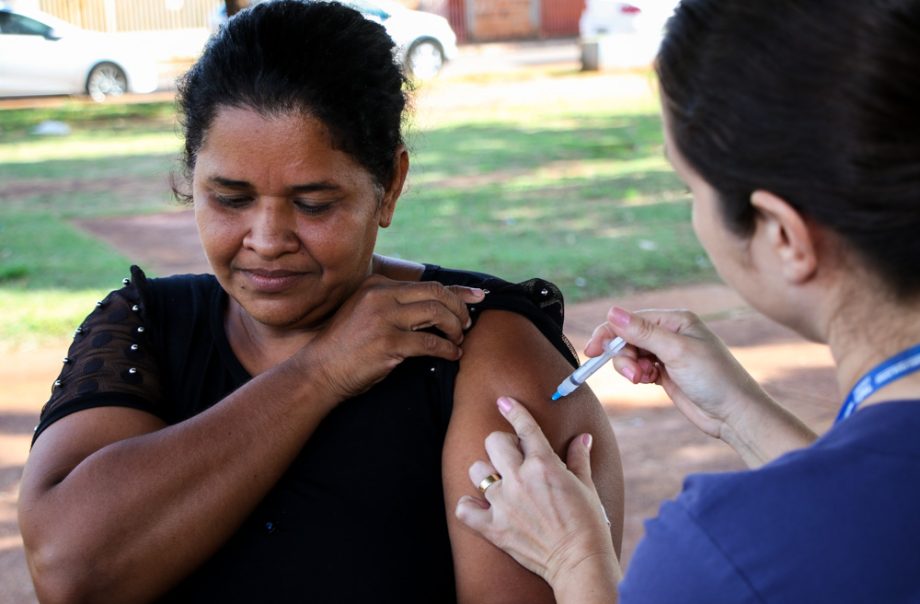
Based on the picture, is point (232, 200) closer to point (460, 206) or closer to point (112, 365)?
point (112, 365)

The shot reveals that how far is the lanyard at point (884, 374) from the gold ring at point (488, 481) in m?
0.69

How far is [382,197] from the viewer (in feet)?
Result: 7.46

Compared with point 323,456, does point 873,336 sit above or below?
above

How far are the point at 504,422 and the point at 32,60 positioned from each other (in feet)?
55.2

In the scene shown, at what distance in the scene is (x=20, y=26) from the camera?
56.7 ft

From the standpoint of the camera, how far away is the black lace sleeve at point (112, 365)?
2139 mm

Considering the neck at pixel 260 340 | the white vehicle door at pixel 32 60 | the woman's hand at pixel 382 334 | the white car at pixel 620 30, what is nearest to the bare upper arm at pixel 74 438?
the neck at pixel 260 340

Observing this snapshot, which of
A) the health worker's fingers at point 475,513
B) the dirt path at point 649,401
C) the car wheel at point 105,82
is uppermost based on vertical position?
the health worker's fingers at point 475,513

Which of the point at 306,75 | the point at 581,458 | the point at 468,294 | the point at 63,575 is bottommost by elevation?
the point at 63,575

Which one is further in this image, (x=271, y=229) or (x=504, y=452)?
(x=271, y=229)

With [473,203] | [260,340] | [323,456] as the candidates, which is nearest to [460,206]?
[473,203]

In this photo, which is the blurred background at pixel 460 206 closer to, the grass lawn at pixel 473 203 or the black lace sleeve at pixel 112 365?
the grass lawn at pixel 473 203

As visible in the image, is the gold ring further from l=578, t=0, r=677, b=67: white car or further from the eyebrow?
l=578, t=0, r=677, b=67: white car

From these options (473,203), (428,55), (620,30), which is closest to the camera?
(473,203)
